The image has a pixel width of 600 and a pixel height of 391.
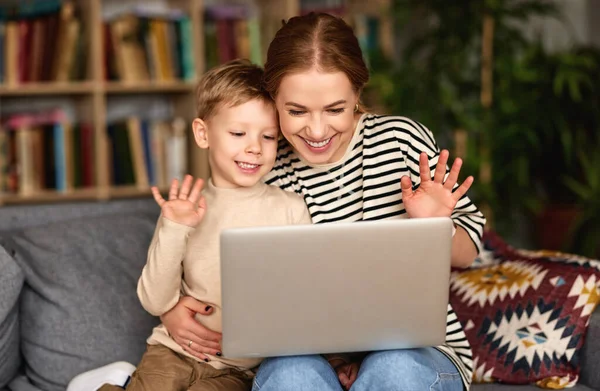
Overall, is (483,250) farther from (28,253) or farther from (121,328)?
(28,253)

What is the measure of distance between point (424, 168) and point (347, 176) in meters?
0.23

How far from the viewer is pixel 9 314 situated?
168cm

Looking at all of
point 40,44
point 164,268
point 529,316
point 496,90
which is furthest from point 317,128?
point 40,44

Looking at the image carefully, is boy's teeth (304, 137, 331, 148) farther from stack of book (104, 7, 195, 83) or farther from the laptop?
stack of book (104, 7, 195, 83)

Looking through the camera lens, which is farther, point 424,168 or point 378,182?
point 378,182

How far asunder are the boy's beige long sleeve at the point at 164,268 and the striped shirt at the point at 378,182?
286 mm

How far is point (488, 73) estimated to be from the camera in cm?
316

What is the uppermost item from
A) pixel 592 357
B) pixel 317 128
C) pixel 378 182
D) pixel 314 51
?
pixel 314 51

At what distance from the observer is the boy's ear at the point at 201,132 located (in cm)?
161

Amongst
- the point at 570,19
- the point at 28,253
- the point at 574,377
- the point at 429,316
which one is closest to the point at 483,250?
the point at 574,377

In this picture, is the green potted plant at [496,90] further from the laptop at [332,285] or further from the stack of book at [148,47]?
the laptop at [332,285]

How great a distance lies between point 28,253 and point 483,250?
1.10m

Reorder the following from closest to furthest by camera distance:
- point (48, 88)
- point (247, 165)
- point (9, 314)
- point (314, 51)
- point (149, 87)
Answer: point (314, 51)
point (247, 165)
point (9, 314)
point (48, 88)
point (149, 87)

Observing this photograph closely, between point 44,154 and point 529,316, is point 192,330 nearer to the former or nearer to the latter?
point 529,316
